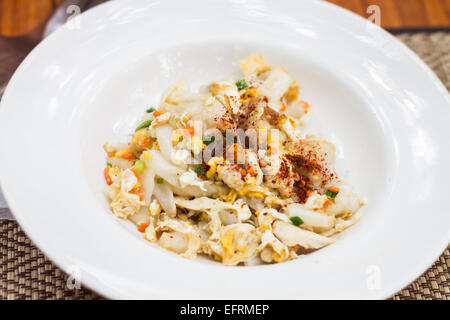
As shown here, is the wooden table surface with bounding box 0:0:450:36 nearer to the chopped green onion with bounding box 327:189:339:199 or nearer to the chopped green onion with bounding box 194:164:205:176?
the chopped green onion with bounding box 327:189:339:199

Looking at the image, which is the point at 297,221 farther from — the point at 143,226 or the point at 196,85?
the point at 196,85

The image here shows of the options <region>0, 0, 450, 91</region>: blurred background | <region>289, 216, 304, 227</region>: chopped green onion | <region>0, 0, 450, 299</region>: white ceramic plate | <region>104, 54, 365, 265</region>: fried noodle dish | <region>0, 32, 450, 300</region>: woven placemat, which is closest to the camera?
<region>0, 0, 450, 299</region>: white ceramic plate

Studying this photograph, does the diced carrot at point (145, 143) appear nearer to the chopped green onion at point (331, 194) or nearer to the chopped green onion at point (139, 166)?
the chopped green onion at point (139, 166)

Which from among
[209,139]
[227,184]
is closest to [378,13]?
[209,139]

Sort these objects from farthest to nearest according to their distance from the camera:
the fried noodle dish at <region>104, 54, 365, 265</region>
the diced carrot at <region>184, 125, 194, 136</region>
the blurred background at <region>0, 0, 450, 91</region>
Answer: the blurred background at <region>0, 0, 450, 91</region> → the diced carrot at <region>184, 125, 194, 136</region> → the fried noodle dish at <region>104, 54, 365, 265</region>

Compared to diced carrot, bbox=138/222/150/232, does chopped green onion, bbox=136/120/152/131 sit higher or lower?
higher

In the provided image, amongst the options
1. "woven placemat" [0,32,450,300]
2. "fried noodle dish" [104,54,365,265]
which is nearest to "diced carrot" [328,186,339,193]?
"fried noodle dish" [104,54,365,265]

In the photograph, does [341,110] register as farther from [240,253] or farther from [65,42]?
[65,42]

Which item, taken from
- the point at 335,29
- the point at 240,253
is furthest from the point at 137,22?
the point at 240,253
